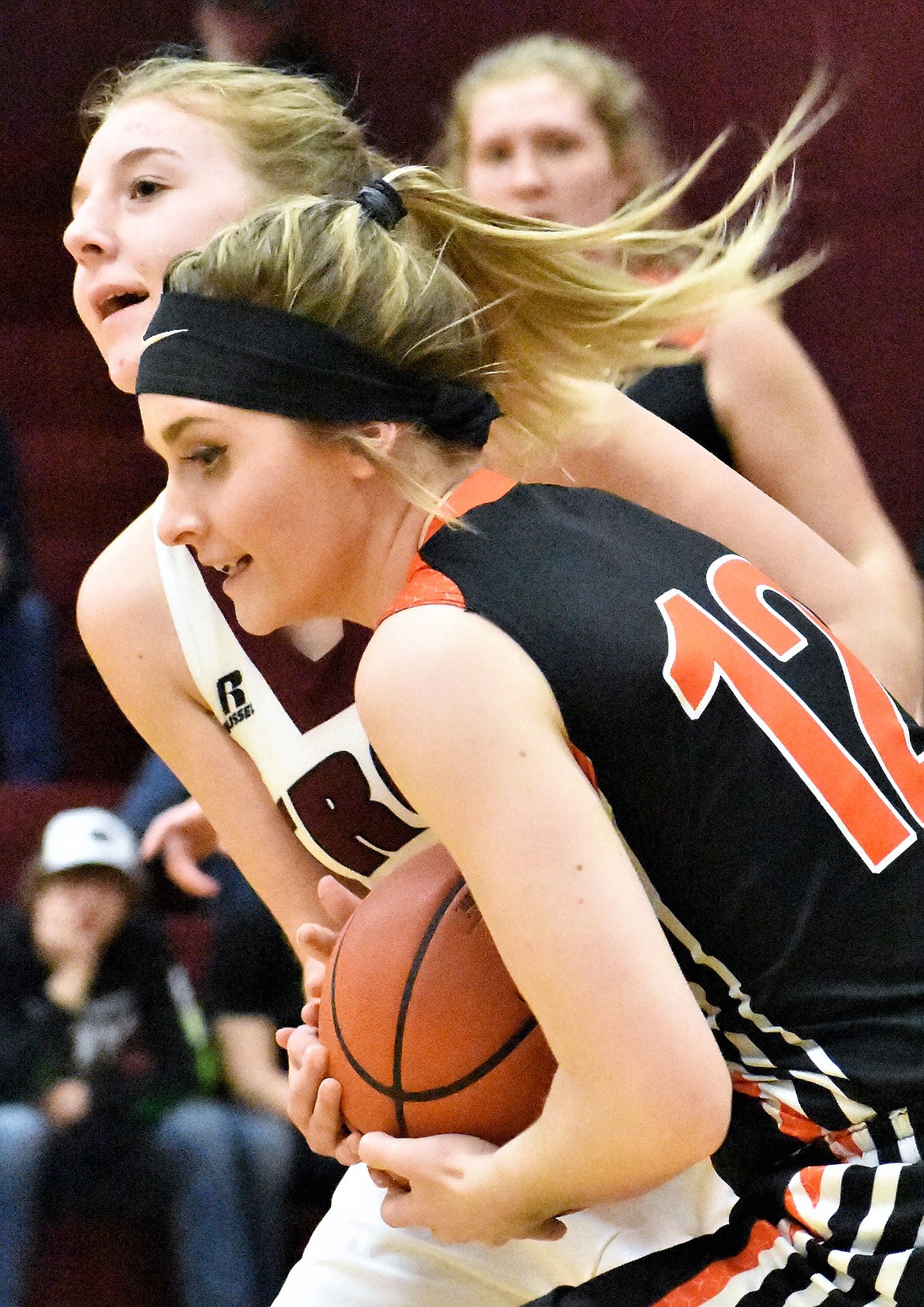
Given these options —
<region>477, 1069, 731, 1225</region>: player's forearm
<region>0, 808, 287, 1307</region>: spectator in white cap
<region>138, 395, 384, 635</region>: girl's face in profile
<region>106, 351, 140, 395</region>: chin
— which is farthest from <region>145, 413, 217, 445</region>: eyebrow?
<region>0, 808, 287, 1307</region>: spectator in white cap

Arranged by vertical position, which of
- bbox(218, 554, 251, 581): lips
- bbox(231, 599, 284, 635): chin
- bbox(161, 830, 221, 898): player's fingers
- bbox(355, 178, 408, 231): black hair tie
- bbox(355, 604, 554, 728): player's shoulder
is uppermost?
bbox(355, 178, 408, 231): black hair tie

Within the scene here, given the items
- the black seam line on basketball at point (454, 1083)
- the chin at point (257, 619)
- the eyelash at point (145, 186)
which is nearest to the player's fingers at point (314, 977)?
the black seam line on basketball at point (454, 1083)

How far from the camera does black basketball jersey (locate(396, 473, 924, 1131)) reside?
4.54 ft

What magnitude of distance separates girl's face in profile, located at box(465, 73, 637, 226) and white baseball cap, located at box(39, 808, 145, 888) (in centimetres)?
148

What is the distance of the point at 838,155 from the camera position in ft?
14.9

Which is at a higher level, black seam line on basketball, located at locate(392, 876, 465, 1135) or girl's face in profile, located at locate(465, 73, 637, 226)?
girl's face in profile, located at locate(465, 73, 637, 226)

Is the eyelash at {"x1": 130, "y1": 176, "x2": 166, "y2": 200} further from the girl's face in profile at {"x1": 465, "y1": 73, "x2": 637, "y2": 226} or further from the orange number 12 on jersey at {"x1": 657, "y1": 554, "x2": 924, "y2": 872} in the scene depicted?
the girl's face in profile at {"x1": 465, "y1": 73, "x2": 637, "y2": 226}

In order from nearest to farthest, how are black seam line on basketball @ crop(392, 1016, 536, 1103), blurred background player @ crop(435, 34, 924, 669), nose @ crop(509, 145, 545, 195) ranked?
black seam line on basketball @ crop(392, 1016, 536, 1103), blurred background player @ crop(435, 34, 924, 669), nose @ crop(509, 145, 545, 195)

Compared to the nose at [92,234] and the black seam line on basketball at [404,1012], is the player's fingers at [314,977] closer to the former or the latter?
the black seam line on basketball at [404,1012]

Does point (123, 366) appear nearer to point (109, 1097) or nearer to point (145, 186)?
point (145, 186)

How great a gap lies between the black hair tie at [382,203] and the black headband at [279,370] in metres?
0.17

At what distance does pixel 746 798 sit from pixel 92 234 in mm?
1060

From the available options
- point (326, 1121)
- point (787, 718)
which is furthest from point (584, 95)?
point (326, 1121)

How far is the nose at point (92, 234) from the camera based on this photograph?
1917 mm
